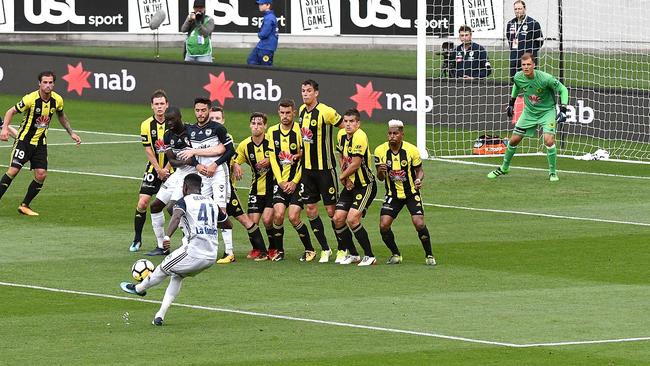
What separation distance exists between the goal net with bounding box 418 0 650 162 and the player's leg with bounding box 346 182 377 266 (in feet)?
33.6

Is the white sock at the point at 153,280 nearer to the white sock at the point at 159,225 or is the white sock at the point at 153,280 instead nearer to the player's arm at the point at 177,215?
the player's arm at the point at 177,215

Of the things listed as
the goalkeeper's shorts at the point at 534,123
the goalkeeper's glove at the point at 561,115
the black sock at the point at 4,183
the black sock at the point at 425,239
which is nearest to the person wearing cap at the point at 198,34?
the goalkeeper's glove at the point at 561,115

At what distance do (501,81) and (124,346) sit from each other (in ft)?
62.4

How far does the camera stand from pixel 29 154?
24078mm

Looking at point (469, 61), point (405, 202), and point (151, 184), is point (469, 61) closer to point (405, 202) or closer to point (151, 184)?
point (151, 184)

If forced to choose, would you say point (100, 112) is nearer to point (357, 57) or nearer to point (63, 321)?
point (357, 57)

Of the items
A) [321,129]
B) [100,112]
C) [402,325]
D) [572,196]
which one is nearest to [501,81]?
[572,196]

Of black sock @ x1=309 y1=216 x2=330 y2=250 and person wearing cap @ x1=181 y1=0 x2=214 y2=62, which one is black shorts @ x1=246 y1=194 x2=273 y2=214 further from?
person wearing cap @ x1=181 y1=0 x2=214 y2=62

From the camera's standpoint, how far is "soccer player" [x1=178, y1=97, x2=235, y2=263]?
19.6 metres

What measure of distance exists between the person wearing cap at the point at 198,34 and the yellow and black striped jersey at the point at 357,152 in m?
17.7

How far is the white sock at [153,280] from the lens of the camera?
52.6 feet

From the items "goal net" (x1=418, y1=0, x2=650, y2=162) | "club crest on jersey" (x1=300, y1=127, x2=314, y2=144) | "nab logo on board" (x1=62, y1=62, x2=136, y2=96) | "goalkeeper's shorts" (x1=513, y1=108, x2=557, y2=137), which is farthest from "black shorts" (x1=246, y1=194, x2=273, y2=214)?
"nab logo on board" (x1=62, y1=62, x2=136, y2=96)

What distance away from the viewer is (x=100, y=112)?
123 ft

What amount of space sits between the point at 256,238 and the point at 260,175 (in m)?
0.83
